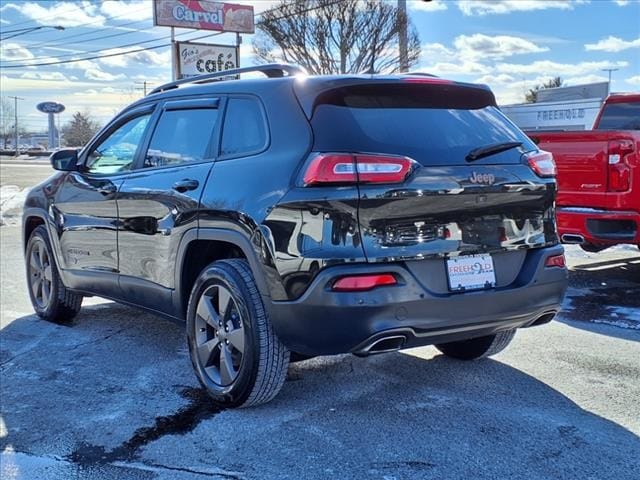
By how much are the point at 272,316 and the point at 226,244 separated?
2.26 feet

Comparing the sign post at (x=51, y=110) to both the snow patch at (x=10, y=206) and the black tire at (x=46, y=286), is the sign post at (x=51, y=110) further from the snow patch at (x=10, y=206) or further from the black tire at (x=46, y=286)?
the black tire at (x=46, y=286)

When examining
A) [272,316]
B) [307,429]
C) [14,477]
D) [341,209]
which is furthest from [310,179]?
[14,477]

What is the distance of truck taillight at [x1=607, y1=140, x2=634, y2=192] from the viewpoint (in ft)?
20.5

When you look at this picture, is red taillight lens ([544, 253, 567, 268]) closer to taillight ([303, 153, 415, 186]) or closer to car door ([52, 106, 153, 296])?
→ taillight ([303, 153, 415, 186])

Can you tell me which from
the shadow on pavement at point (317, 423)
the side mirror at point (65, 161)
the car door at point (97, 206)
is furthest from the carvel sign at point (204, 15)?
the shadow on pavement at point (317, 423)

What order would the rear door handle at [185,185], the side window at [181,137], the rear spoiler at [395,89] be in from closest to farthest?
the rear spoiler at [395,89]
the rear door handle at [185,185]
the side window at [181,137]

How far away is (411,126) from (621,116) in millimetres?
5641

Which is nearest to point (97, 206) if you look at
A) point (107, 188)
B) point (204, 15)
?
point (107, 188)

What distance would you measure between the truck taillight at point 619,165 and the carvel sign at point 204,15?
68.9ft

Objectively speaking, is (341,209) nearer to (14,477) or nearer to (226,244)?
(226,244)

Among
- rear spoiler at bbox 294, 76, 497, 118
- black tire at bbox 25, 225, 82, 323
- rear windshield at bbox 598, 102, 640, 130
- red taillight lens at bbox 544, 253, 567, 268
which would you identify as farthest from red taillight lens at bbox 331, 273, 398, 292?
rear windshield at bbox 598, 102, 640, 130

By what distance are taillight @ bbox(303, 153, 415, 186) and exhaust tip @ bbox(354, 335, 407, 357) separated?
2.44 ft

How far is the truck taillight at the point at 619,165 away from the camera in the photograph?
624 centimetres

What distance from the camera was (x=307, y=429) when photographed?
3580 millimetres
